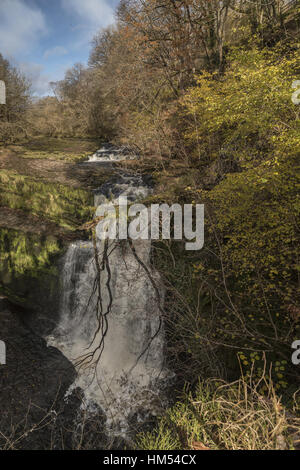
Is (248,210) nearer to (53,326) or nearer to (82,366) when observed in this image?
(82,366)

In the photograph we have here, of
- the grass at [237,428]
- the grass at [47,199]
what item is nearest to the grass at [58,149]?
the grass at [47,199]

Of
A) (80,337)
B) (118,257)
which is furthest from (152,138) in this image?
(80,337)

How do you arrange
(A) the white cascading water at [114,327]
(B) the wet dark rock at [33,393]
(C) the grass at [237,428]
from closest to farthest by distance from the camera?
(C) the grass at [237,428], (B) the wet dark rock at [33,393], (A) the white cascading water at [114,327]

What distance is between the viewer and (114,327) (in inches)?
253

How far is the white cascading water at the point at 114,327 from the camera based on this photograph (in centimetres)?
553

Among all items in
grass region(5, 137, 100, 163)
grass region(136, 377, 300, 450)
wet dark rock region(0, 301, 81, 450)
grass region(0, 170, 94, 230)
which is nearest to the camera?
grass region(136, 377, 300, 450)

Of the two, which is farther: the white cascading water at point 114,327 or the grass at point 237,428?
the white cascading water at point 114,327

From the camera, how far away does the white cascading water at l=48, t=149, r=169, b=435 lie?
553 centimetres

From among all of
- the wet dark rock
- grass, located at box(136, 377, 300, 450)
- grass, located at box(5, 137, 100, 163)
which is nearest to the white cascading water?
the wet dark rock

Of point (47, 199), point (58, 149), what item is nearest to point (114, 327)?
point (47, 199)

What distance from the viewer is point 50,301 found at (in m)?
7.23

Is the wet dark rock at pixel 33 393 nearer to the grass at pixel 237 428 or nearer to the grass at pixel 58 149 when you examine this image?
the grass at pixel 237 428

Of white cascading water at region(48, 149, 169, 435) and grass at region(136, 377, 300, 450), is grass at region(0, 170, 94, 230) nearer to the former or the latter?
white cascading water at region(48, 149, 169, 435)

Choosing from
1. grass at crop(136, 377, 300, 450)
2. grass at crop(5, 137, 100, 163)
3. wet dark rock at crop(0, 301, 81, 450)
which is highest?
grass at crop(5, 137, 100, 163)
